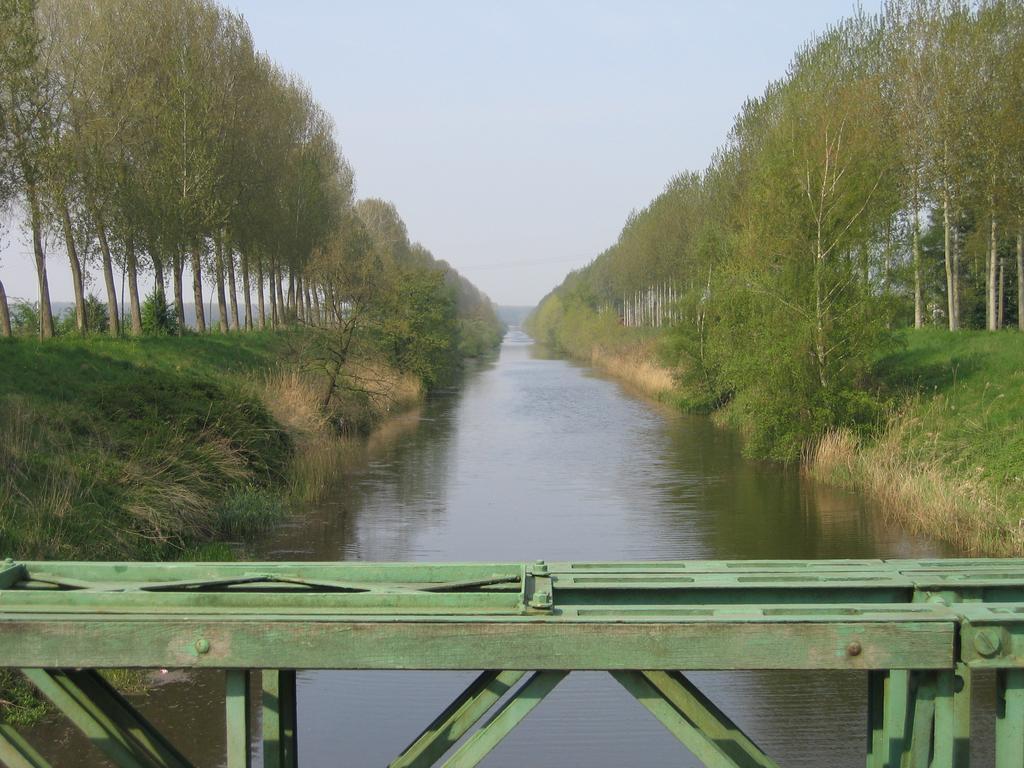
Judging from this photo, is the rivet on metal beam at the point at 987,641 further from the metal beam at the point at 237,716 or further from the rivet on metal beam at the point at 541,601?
the metal beam at the point at 237,716

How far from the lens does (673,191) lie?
194 ft

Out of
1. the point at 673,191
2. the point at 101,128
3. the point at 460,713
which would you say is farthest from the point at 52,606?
the point at 673,191

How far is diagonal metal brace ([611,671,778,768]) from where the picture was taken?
3348mm

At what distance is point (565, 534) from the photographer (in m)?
15.0

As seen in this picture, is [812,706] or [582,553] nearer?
[812,706]

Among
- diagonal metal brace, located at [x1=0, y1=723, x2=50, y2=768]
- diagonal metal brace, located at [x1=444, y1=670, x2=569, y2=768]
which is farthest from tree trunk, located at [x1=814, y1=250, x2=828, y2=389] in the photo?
diagonal metal brace, located at [x1=0, y1=723, x2=50, y2=768]

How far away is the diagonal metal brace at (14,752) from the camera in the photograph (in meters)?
3.25

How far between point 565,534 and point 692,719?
11.5 meters

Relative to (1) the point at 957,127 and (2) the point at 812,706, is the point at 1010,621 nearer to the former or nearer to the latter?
(2) the point at 812,706

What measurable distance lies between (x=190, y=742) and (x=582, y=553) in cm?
700

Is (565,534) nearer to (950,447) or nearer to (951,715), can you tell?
(950,447)

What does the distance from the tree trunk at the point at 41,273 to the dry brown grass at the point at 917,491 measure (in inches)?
675

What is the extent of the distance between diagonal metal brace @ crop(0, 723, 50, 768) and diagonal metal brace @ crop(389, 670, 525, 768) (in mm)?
1117

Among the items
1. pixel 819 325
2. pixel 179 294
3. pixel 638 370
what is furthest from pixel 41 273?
pixel 638 370
